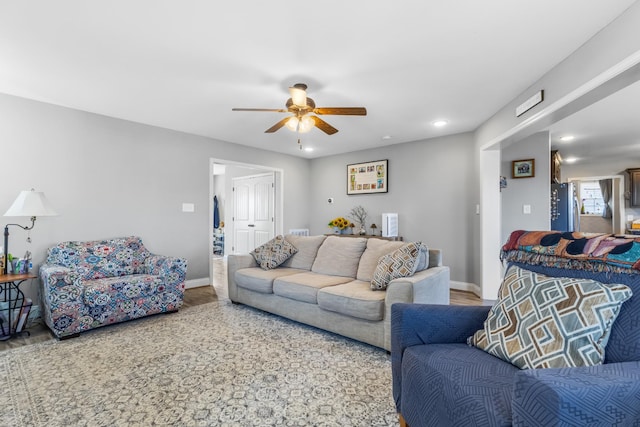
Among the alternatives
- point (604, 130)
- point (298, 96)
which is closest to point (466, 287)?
point (604, 130)

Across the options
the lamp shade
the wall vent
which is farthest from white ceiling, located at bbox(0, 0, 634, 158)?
the wall vent

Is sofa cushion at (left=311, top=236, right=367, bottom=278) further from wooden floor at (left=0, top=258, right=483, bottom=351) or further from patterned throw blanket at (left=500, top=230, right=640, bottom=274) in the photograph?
patterned throw blanket at (left=500, top=230, right=640, bottom=274)

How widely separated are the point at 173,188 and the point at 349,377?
144 inches

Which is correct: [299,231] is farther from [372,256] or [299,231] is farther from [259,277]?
[372,256]

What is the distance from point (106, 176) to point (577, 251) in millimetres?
4621

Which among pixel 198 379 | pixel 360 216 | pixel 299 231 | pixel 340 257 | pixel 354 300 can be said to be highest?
pixel 360 216

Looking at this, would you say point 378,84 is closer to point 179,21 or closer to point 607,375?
point 179,21

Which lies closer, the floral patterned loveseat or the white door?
the floral patterned loveseat

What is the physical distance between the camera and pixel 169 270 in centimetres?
354

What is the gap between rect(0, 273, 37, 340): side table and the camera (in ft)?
9.32

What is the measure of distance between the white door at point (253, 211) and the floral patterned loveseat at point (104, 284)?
282cm

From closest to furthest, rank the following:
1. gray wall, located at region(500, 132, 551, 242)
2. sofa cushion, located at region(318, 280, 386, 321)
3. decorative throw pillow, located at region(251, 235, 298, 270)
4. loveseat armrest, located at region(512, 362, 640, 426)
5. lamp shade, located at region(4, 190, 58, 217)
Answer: loveseat armrest, located at region(512, 362, 640, 426)
sofa cushion, located at region(318, 280, 386, 321)
lamp shade, located at region(4, 190, 58, 217)
decorative throw pillow, located at region(251, 235, 298, 270)
gray wall, located at region(500, 132, 551, 242)

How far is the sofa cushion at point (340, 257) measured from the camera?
134 inches

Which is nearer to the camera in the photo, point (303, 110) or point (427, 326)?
point (427, 326)
